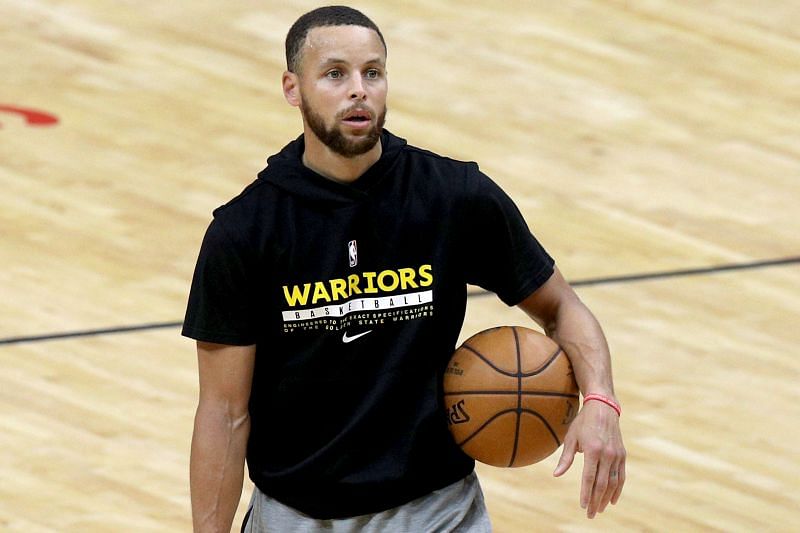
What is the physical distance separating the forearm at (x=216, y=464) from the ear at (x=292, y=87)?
67 centimetres

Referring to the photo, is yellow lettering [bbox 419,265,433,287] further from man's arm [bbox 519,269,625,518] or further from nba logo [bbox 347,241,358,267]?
man's arm [bbox 519,269,625,518]

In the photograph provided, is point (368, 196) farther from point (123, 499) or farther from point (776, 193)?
point (776, 193)

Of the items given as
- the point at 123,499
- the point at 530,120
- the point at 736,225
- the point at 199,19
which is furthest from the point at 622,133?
the point at 123,499

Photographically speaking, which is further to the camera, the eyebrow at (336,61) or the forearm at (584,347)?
the forearm at (584,347)

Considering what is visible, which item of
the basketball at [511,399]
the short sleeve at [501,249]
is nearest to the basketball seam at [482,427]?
the basketball at [511,399]

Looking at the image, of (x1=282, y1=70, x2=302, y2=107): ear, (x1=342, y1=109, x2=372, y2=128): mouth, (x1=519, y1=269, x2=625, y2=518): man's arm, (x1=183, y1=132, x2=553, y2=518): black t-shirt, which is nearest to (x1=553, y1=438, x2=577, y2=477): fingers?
(x1=519, y1=269, x2=625, y2=518): man's arm

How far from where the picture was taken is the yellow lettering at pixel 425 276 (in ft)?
13.3

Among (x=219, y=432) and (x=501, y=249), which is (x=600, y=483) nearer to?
(x=501, y=249)

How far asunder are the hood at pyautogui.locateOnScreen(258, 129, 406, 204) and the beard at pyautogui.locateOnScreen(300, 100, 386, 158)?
9cm

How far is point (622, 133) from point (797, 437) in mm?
2618

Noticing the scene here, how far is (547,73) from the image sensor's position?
912 cm

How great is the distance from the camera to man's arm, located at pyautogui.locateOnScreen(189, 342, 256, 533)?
4.04 m

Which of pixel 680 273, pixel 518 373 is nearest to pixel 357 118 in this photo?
pixel 518 373

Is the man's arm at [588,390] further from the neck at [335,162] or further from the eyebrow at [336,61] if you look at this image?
the eyebrow at [336,61]
